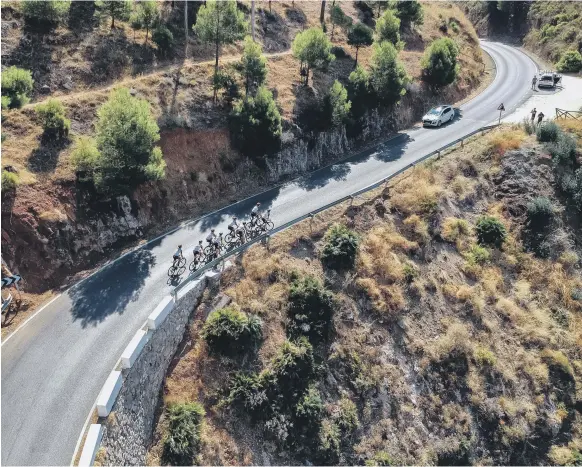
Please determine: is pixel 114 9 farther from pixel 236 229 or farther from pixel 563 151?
pixel 563 151

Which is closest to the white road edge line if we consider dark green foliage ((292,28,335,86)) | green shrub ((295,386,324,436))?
green shrub ((295,386,324,436))

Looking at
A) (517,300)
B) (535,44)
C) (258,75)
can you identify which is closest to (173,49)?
(258,75)

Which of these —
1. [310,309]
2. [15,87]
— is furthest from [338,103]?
[15,87]

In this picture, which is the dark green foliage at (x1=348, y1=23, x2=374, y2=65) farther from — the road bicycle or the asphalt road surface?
the road bicycle

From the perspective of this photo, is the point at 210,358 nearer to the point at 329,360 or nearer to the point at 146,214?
the point at 329,360

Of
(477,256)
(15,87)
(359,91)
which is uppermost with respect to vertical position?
(15,87)

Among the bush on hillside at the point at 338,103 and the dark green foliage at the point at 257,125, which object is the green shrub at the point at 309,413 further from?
the bush on hillside at the point at 338,103
